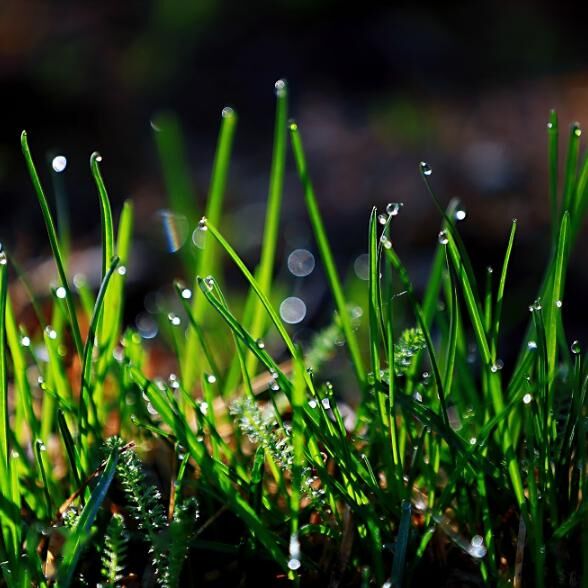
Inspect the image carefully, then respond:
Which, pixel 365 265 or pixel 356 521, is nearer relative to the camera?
pixel 356 521

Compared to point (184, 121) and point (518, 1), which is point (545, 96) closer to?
point (518, 1)

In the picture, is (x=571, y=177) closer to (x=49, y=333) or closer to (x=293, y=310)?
(x=49, y=333)

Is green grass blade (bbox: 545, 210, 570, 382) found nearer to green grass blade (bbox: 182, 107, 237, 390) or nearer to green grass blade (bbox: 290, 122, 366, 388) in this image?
green grass blade (bbox: 290, 122, 366, 388)

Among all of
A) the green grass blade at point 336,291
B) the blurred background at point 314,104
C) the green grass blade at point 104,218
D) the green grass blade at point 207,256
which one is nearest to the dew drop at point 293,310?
the blurred background at point 314,104

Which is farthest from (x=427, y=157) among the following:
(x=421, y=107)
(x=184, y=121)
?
(x=184, y=121)

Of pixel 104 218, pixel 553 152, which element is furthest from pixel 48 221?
pixel 553 152
